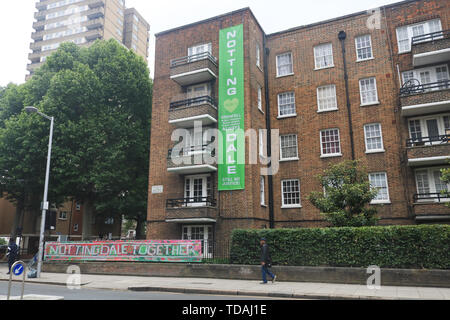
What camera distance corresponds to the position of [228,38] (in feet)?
80.8

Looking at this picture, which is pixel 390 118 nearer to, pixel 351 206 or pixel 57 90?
pixel 351 206

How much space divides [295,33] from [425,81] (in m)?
9.42

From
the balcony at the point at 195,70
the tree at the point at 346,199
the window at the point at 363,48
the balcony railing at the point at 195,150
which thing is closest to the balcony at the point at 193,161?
the balcony railing at the point at 195,150

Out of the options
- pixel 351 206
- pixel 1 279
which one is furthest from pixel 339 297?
pixel 1 279

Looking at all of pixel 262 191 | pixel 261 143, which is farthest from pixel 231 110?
pixel 262 191

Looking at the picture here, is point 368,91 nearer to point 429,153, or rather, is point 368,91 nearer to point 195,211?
point 429,153

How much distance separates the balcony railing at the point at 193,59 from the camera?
24.5 metres

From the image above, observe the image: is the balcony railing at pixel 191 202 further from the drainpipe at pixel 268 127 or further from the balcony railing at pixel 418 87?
the balcony railing at pixel 418 87

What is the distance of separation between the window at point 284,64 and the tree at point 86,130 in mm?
11950

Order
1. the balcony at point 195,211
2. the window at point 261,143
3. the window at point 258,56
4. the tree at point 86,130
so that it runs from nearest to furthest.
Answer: the balcony at point 195,211 → the window at point 261,143 → the window at point 258,56 → the tree at point 86,130

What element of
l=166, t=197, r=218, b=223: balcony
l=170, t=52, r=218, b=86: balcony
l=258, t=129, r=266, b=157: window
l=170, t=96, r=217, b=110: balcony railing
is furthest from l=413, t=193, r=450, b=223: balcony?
l=170, t=52, r=218, b=86: balcony

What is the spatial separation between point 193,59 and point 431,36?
15.4 meters

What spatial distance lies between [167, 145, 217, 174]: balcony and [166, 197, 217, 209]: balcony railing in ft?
6.01

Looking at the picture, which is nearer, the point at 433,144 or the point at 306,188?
the point at 433,144
